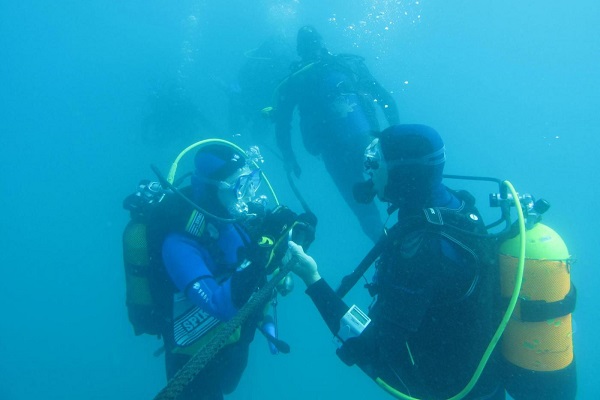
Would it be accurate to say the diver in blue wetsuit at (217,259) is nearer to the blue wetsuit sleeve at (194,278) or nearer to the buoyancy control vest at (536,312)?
the blue wetsuit sleeve at (194,278)

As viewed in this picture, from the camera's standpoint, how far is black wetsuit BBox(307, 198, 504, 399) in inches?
89.3

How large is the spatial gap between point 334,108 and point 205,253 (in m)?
4.00

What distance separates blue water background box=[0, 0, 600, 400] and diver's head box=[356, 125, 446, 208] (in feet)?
46.3

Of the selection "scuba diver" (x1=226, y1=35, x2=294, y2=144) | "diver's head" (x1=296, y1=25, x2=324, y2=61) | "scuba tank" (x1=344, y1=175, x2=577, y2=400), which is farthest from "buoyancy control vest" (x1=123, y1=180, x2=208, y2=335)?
"scuba diver" (x1=226, y1=35, x2=294, y2=144)

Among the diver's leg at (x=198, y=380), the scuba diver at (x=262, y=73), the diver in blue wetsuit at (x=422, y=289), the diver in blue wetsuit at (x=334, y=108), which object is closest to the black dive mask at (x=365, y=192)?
the diver in blue wetsuit at (x=422, y=289)

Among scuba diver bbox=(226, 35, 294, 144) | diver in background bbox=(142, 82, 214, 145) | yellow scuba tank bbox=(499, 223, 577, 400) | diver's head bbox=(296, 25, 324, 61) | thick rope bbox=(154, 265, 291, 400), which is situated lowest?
yellow scuba tank bbox=(499, 223, 577, 400)

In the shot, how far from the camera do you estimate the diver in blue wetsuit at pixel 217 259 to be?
3.03m

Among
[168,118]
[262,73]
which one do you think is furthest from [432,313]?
[168,118]

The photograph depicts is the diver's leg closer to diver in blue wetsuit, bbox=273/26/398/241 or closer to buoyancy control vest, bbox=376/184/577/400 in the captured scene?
buoyancy control vest, bbox=376/184/577/400

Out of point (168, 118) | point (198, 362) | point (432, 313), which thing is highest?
point (168, 118)

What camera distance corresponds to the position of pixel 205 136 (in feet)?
65.9

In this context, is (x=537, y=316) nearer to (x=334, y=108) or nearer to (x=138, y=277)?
(x=138, y=277)

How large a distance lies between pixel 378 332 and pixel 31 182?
7263 cm

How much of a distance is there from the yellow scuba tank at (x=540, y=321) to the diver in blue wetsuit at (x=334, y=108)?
4192 millimetres
